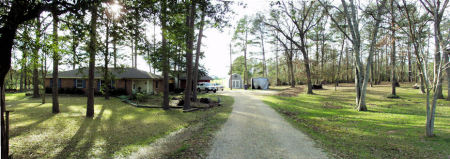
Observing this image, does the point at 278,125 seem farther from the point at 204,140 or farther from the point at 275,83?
the point at 275,83

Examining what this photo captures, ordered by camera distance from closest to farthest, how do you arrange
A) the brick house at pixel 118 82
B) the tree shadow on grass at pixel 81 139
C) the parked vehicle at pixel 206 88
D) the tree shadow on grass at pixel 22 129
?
1. the tree shadow on grass at pixel 81 139
2. the tree shadow on grass at pixel 22 129
3. the brick house at pixel 118 82
4. the parked vehicle at pixel 206 88

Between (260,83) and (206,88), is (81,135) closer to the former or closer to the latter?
(206,88)

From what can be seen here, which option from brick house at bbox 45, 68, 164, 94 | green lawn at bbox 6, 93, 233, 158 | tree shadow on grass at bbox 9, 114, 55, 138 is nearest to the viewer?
green lawn at bbox 6, 93, 233, 158

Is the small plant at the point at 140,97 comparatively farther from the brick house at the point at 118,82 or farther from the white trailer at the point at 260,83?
the white trailer at the point at 260,83

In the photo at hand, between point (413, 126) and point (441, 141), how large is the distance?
79.8 inches

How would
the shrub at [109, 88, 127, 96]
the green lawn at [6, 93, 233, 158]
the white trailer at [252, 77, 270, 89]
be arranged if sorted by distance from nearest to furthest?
1. the green lawn at [6, 93, 233, 158]
2. the shrub at [109, 88, 127, 96]
3. the white trailer at [252, 77, 270, 89]

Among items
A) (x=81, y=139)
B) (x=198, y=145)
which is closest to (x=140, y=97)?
(x=81, y=139)

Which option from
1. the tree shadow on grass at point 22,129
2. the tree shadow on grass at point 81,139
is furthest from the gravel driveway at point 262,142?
the tree shadow on grass at point 22,129

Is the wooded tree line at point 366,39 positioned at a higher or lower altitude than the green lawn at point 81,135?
higher

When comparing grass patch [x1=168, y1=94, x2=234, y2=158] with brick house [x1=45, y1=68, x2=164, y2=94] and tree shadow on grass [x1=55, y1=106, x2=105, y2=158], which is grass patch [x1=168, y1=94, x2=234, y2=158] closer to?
tree shadow on grass [x1=55, y1=106, x2=105, y2=158]

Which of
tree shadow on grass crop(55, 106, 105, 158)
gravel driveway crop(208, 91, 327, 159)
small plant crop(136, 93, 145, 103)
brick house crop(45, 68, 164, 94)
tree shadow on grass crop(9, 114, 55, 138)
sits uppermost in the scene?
brick house crop(45, 68, 164, 94)

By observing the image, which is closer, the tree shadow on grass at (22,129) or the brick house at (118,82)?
the tree shadow on grass at (22,129)

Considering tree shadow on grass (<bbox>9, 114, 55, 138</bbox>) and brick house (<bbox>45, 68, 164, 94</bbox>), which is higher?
Answer: brick house (<bbox>45, 68, 164, 94</bbox>)

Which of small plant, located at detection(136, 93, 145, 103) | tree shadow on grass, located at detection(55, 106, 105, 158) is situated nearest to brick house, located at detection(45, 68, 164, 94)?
small plant, located at detection(136, 93, 145, 103)
